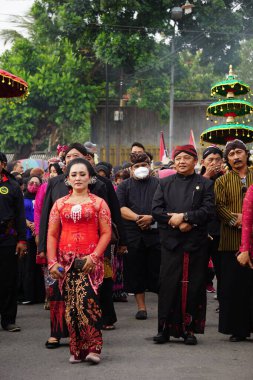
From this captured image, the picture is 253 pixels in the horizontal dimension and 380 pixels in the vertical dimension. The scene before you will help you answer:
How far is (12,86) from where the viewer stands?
29.6 feet

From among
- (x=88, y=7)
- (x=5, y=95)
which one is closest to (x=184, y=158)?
(x=5, y=95)

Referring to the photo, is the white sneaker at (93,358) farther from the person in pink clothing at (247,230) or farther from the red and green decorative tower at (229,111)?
the red and green decorative tower at (229,111)

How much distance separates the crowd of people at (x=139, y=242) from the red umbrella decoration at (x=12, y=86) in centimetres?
84

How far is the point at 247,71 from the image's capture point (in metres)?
55.5

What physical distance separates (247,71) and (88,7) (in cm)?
2469

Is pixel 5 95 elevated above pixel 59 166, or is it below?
above

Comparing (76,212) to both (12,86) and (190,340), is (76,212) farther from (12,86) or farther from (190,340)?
(12,86)

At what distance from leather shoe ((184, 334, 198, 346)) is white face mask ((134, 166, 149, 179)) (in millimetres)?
2541

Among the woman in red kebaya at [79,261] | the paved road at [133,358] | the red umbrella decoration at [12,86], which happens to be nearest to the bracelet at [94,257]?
the woman in red kebaya at [79,261]

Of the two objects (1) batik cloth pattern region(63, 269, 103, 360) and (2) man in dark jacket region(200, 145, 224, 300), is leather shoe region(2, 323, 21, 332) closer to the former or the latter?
(1) batik cloth pattern region(63, 269, 103, 360)

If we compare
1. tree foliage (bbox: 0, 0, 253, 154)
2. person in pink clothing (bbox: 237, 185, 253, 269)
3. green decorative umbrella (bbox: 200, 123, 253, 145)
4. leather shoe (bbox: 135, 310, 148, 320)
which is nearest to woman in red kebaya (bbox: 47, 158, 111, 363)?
person in pink clothing (bbox: 237, 185, 253, 269)

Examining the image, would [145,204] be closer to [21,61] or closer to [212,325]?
[212,325]

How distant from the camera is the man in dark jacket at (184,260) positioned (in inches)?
311

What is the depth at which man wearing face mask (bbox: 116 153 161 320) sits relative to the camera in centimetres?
968
